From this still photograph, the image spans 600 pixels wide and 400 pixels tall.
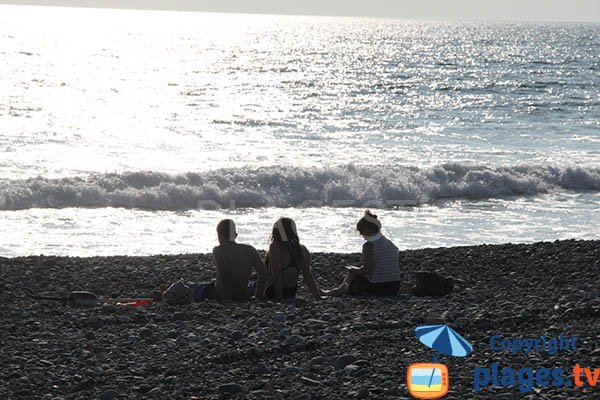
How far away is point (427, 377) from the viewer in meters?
7.14

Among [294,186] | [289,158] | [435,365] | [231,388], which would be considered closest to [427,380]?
[435,365]

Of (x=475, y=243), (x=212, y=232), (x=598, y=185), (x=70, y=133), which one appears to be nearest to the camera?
(x=475, y=243)

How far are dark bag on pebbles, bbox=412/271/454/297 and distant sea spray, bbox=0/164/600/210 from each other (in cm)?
1105

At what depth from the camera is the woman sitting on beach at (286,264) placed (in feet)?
35.3

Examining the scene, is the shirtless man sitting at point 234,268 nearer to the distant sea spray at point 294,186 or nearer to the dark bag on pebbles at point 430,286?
the dark bag on pebbles at point 430,286

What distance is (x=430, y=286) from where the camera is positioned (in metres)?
10.9

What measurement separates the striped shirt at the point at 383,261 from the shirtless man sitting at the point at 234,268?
1181mm

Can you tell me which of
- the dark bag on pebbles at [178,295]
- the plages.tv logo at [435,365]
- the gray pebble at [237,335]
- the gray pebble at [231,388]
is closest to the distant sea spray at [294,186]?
the dark bag on pebbles at [178,295]

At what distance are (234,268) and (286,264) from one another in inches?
21.5

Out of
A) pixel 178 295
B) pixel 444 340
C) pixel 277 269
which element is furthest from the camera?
pixel 277 269

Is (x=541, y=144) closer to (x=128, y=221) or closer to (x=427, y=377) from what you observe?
(x=128, y=221)

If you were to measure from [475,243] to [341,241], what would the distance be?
7.12 feet

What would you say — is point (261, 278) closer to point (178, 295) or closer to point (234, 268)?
point (234, 268)

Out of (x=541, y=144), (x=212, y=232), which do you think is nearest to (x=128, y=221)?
(x=212, y=232)
